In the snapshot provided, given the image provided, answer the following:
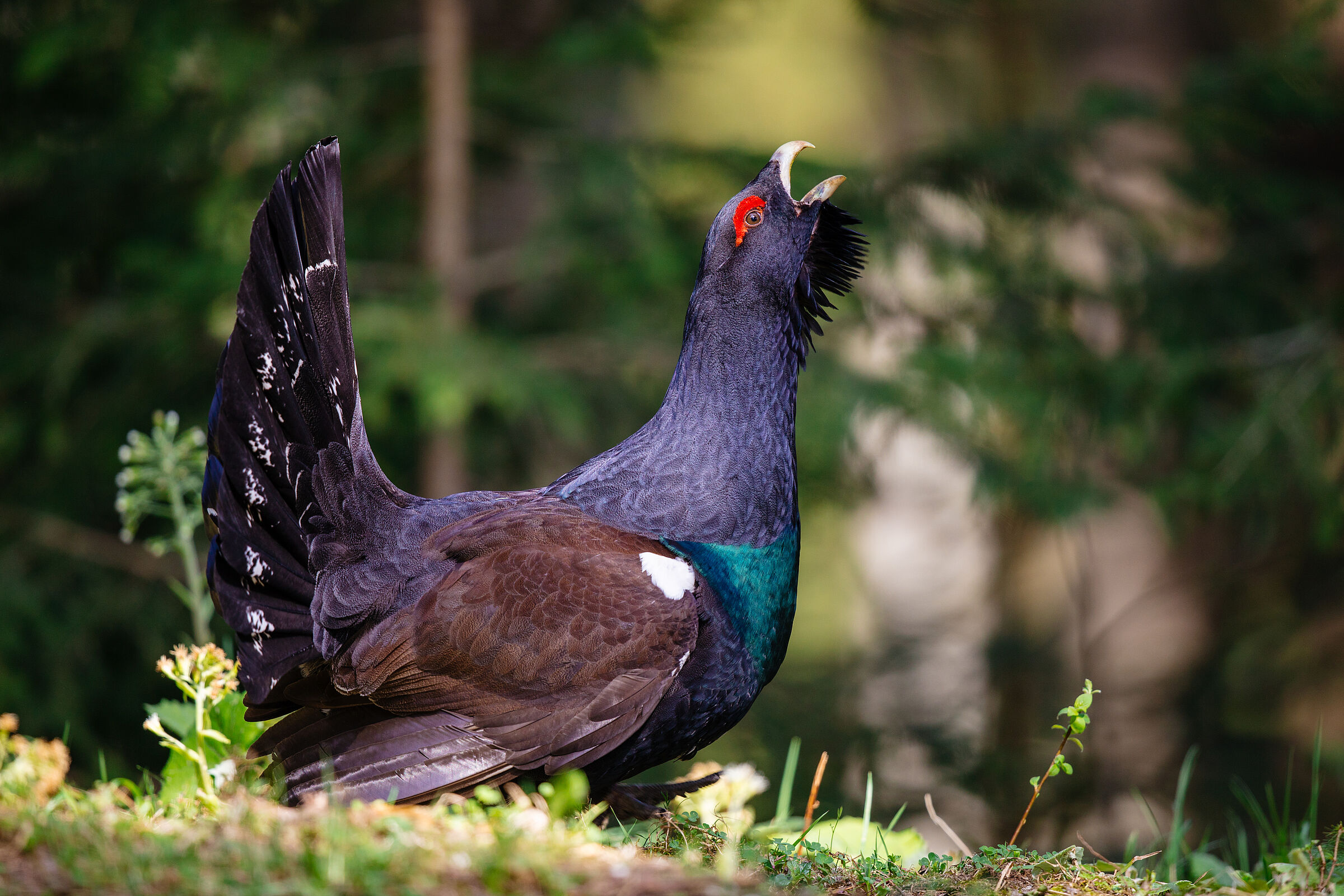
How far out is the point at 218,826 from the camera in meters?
2.02

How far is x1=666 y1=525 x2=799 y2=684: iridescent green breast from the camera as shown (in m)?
2.74

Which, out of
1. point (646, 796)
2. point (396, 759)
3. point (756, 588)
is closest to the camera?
point (396, 759)

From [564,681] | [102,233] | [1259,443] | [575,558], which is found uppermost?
[102,233]

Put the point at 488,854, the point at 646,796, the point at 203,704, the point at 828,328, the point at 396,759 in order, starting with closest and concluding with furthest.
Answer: the point at 488,854 < the point at 396,759 < the point at 203,704 < the point at 646,796 < the point at 828,328

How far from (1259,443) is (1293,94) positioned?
1.94 metres

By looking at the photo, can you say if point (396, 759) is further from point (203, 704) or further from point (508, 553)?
point (203, 704)

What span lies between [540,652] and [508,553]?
29 centimetres

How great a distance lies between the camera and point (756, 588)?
2.81m

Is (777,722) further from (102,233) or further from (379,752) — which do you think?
(102,233)

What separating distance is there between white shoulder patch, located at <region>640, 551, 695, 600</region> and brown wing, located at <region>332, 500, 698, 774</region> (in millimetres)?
16

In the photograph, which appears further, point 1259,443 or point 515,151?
point 515,151

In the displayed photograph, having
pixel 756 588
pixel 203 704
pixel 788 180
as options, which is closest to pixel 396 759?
pixel 203 704

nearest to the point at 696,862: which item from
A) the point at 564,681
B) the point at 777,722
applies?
the point at 564,681

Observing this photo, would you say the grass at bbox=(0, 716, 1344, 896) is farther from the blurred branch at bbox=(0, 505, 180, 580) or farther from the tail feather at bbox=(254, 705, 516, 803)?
the blurred branch at bbox=(0, 505, 180, 580)
